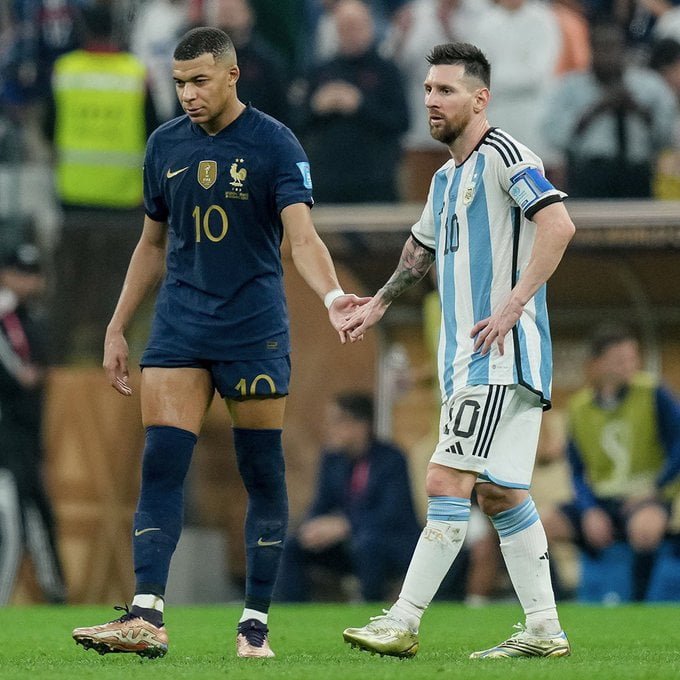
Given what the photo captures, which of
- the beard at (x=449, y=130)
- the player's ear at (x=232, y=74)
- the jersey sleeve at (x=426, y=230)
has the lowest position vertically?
the jersey sleeve at (x=426, y=230)

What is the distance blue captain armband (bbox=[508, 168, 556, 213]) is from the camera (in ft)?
17.8

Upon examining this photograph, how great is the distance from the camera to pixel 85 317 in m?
12.8

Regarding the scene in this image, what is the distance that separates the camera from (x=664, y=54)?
1197 centimetres

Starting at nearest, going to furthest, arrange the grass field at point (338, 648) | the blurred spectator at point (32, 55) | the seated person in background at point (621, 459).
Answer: the grass field at point (338, 648) → the seated person in background at point (621, 459) → the blurred spectator at point (32, 55)

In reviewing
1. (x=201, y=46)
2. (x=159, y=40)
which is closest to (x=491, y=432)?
(x=201, y=46)

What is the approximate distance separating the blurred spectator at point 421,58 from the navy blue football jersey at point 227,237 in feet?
21.3

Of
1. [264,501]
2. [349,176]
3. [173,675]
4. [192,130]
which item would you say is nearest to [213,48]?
[192,130]

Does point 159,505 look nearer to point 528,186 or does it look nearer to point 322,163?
point 528,186

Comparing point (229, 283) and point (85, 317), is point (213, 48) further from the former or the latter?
point (85, 317)

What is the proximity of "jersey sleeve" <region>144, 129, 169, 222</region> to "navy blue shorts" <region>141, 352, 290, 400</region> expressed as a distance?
545mm

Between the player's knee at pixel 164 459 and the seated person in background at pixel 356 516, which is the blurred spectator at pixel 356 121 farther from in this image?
the player's knee at pixel 164 459

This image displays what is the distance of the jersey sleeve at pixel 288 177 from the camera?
5.63m

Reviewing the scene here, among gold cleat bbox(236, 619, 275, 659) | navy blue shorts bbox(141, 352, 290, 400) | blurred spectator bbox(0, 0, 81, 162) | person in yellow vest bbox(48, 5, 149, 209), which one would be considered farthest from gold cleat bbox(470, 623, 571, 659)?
blurred spectator bbox(0, 0, 81, 162)

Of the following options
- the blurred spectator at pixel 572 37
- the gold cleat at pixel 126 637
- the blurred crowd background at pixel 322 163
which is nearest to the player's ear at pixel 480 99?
the gold cleat at pixel 126 637
